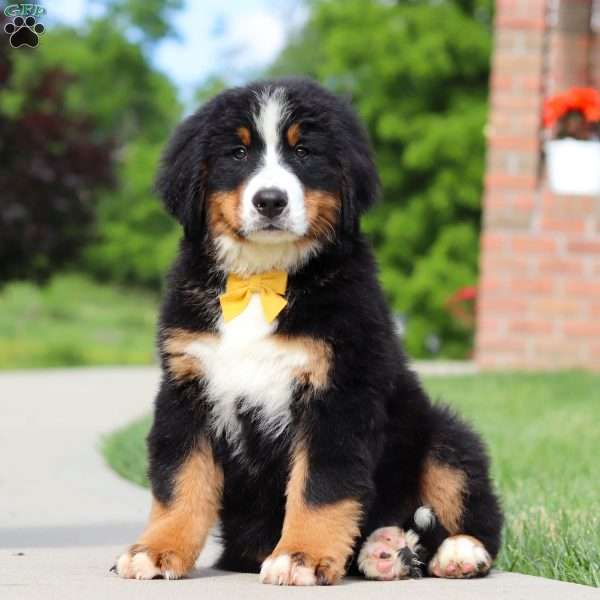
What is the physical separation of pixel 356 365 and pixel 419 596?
2.45 ft

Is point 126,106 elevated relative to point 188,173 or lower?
elevated

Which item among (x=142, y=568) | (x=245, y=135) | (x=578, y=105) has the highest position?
(x=578, y=105)

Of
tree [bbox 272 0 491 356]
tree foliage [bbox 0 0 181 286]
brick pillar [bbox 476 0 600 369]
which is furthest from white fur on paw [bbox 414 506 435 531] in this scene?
tree foliage [bbox 0 0 181 286]

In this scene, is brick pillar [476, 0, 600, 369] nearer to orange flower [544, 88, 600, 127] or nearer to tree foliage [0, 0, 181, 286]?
orange flower [544, 88, 600, 127]

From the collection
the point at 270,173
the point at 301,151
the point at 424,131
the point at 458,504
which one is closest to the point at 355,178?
the point at 301,151

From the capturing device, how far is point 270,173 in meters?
3.91

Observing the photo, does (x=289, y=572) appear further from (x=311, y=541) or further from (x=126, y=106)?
(x=126, y=106)

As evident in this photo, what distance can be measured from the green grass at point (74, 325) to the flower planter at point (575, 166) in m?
11.2

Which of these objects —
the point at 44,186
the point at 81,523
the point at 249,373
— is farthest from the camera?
the point at 44,186

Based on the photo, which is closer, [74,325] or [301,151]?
[301,151]

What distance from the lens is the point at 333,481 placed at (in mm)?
3779

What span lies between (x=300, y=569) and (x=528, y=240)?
9540 millimetres

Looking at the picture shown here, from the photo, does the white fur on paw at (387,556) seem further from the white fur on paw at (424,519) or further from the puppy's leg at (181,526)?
the puppy's leg at (181,526)

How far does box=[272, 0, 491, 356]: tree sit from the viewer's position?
981 inches
